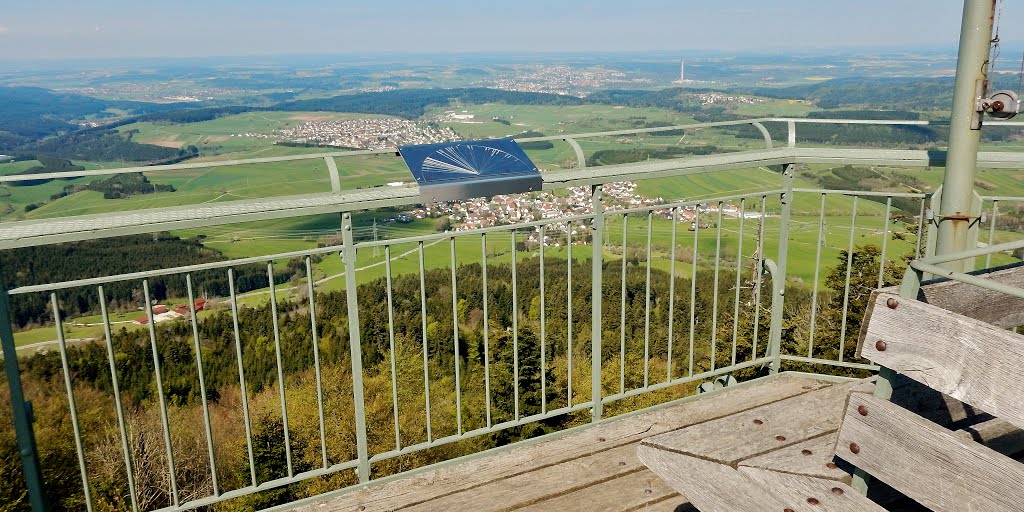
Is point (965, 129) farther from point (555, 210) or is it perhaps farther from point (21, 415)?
point (21, 415)

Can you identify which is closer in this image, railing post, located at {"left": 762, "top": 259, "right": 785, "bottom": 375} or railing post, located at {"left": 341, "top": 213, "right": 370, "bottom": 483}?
railing post, located at {"left": 341, "top": 213, "right": 370, "bottom": 483}

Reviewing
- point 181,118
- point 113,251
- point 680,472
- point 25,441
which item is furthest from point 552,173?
point 181,118

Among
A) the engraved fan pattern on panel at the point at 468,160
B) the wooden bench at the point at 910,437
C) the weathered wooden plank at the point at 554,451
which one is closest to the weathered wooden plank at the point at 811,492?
the wooden bench at the point at 910,437

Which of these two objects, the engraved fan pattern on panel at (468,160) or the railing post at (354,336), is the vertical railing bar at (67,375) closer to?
the railing post at (354,336)

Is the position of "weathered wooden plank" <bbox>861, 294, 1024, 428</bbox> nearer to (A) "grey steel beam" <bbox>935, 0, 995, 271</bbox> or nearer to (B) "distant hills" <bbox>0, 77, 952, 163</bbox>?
(A) "grey steel beam" <bbox>935, 0, 995, 271</bbox>

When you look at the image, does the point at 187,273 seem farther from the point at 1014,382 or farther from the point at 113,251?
the point at 113,251

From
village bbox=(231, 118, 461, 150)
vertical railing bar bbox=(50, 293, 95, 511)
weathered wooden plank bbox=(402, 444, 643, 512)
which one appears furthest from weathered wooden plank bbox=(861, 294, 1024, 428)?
village bbox=(231, 118, 461, 150)

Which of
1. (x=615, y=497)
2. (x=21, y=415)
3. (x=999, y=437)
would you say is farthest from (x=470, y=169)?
(x=999, y=437)
